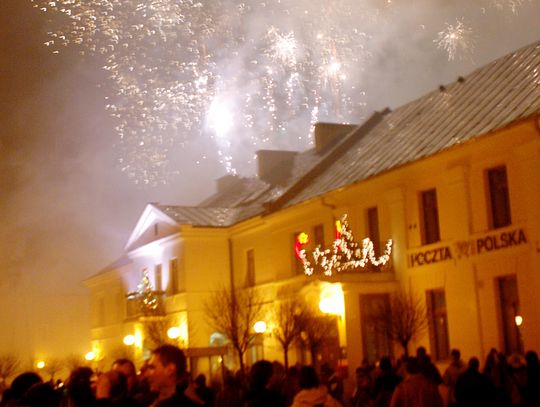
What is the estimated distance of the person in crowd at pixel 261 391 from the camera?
8125mm

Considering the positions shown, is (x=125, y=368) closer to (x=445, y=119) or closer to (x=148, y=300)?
(x=445, y=119)

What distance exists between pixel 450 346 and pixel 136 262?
76.4 ft

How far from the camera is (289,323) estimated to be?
82.9 feet

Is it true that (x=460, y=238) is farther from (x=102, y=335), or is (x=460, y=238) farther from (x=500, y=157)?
(x=102, y=335)

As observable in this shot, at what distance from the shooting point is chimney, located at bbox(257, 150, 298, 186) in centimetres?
3847

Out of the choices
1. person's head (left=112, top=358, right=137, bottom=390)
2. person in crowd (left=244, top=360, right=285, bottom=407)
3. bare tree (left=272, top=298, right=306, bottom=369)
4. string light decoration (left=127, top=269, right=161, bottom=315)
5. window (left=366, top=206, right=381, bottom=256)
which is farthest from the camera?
string light decoration (left=127, top=269, right=161, bottom=315)

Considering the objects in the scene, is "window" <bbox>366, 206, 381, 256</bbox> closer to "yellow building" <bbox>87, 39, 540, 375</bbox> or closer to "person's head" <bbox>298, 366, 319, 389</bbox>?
"yellow building" <bbox>87, 39, 540, 375</bbox>

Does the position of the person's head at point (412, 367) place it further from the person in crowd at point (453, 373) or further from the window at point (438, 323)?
the window at point (438, 323)

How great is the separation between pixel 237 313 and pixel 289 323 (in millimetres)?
4240

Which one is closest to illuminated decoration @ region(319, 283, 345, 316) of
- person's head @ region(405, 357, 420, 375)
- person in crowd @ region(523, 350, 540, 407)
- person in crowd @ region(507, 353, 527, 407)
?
person in crowd @ region(507, 353, 527, 407)

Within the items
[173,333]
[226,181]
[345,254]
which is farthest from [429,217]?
[226,181]

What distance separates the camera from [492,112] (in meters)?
22.4

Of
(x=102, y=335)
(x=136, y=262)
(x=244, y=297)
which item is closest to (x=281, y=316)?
(x=244, y=297)

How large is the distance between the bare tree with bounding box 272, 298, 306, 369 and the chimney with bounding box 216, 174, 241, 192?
60.4ft
